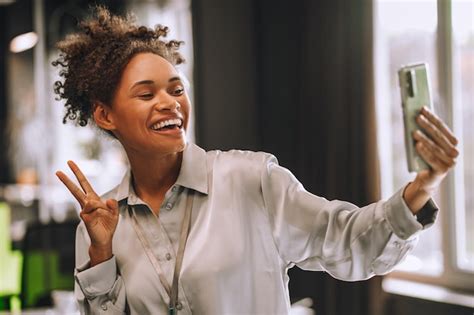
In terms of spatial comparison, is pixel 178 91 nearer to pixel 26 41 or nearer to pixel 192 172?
pixel 192 172

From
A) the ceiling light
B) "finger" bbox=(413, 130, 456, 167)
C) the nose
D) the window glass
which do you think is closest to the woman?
the nose

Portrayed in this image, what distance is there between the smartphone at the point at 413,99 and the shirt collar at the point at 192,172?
1.59ft

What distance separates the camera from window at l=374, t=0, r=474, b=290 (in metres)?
3.19

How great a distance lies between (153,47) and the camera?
138cm

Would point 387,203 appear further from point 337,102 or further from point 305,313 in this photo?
point 337,102

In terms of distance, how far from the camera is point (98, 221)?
4.40 feet

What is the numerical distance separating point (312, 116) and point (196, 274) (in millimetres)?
2537

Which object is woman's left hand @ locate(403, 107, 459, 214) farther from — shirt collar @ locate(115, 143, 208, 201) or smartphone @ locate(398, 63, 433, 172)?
shirt collar @ locate(115, 143, 208, 201)

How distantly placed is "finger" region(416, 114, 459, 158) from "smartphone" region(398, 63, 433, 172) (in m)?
0.01

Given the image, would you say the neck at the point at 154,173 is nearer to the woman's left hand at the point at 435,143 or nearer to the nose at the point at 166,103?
the nose at the point at 166,103

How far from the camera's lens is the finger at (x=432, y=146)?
0.97 metres

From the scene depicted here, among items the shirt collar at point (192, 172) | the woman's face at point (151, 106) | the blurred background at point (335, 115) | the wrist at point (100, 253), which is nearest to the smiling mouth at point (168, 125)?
the woman's face at point (151, 106)

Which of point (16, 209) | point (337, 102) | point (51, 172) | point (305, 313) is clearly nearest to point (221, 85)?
point (337, 102)

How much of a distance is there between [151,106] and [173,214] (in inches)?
8.5
